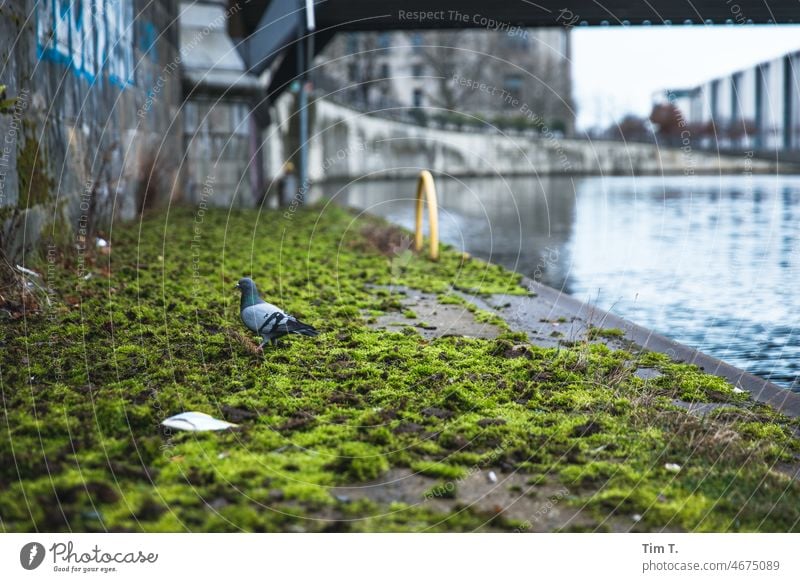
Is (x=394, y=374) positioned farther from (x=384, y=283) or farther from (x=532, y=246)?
(x=532, y=246)

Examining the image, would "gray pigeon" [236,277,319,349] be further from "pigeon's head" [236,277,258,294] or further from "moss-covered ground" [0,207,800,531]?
"moss-covered ground" [0,207,800,531]

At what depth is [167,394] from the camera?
5.04 meters

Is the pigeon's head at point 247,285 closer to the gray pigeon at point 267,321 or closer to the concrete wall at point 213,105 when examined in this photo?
the gray pigeon at point 267,321

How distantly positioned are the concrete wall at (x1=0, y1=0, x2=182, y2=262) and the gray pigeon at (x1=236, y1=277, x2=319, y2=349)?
88.3 inches

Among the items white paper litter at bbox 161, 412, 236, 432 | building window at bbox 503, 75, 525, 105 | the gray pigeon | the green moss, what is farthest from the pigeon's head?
building window at bbox 503, 75, 525, 105

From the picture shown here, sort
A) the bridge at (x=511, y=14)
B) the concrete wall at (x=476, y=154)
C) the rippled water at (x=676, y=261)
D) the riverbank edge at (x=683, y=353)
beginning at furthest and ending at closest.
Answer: the concrete wall at (x=476, y=154) < the bridge at (x=511, y=14) < the rippled water at (x=676, y=261) < the riverbank edge at (x=683, y=353)

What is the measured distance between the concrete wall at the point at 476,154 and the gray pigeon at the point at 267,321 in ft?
133

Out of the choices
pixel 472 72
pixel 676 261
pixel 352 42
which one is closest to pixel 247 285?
pixel 676 261

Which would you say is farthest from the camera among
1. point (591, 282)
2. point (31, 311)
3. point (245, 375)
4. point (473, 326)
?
point (591, 282)

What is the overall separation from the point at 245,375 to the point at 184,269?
418cm

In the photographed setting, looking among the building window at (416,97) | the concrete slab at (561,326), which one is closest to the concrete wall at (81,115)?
the concrete slab at (561,326)

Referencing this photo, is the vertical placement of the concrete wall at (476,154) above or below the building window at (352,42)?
below

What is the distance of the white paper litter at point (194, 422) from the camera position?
15.0 ft
